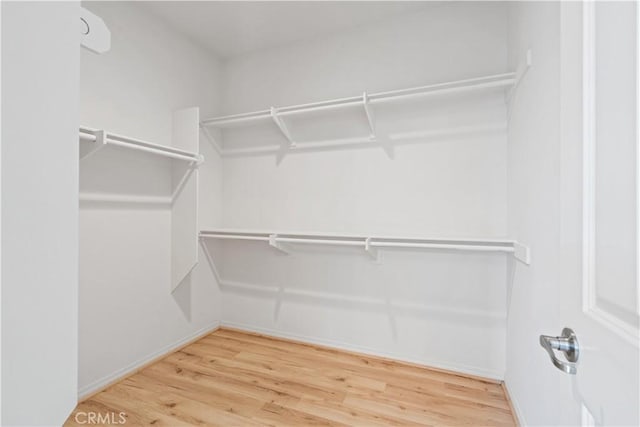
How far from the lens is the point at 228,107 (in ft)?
8.64

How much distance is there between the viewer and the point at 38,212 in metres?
0.26

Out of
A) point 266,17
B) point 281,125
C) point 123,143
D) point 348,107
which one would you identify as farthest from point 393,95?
point 123,143

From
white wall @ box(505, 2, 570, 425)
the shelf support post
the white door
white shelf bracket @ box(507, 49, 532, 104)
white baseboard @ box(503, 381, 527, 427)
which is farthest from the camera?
the shelf support post

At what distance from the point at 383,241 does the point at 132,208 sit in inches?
64.6

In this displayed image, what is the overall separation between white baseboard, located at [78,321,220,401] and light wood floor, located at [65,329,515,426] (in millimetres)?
52

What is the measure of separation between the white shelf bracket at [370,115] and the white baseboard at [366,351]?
5.05ft

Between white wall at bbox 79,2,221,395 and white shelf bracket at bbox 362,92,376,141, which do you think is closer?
white wall at bbox 79,2,221,395

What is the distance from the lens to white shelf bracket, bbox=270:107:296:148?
2139 millimetres

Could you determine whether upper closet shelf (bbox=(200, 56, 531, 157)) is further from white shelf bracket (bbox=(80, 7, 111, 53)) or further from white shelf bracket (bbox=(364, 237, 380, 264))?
white shelf bracket (bbox=(80, 7, 111, 53))

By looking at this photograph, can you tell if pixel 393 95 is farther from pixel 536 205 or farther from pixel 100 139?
pixel 100 139

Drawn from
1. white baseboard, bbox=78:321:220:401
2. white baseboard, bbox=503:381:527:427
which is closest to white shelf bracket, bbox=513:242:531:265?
white baseboard, bbox=503:381:527:427

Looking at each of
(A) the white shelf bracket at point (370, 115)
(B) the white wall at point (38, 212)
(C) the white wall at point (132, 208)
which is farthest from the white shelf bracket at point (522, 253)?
(C) the white wall at point (132, 208)

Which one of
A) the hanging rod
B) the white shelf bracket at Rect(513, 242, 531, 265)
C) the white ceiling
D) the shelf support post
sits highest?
the white ceiling

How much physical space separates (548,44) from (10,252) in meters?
1.54
